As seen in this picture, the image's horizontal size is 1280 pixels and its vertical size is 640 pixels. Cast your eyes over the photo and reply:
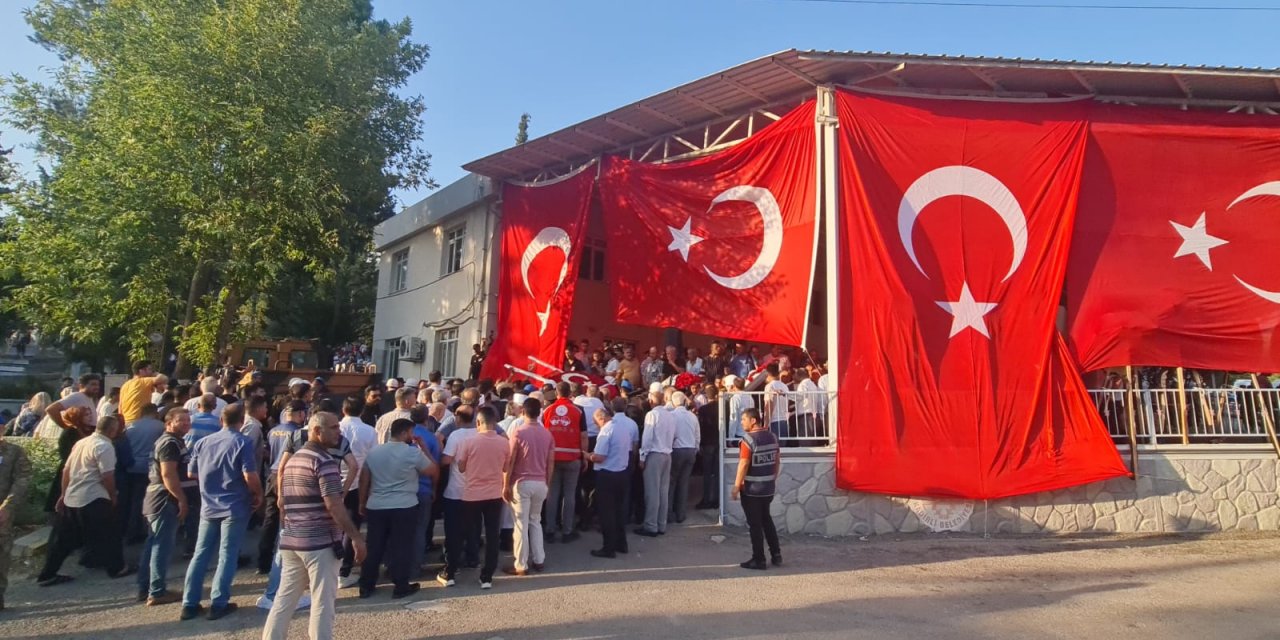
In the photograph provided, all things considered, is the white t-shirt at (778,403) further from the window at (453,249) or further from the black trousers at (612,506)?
the window at (453,249)

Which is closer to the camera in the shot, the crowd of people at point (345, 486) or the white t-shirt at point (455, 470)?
the crowd of people at point (345, 486)

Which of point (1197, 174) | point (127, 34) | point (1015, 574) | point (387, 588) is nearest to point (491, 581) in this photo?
point (387, 588)

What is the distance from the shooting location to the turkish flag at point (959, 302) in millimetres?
9609

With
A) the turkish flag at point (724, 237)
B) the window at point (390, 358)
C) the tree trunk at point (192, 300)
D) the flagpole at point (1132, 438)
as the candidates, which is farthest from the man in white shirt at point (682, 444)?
the window at point (390, 358)

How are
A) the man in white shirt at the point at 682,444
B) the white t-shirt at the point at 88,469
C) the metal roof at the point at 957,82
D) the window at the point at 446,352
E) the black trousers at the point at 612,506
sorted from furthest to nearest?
the window at the point at 446,352 → the metal roof at the point at 957,82 → the man in white shirt at the point at 682,444 → the black trousers at the point at 612,506 → the white t-shirt at the point at 88,469

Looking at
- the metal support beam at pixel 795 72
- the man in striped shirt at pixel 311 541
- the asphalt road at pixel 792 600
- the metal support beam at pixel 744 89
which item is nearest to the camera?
the man in striped shirt at pixel 311 541

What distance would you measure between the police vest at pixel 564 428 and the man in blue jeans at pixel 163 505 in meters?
3.53

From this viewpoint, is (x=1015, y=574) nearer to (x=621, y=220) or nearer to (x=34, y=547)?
(x=621, y=220)

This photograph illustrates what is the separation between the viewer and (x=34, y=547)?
24.8 ft

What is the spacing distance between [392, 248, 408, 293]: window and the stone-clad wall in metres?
A: 16.2

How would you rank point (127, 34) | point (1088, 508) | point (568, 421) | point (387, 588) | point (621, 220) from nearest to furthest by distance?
point (387, 588)
point (568, 421)
point (1088, 508)
point (621, 220)
point (127, 34)

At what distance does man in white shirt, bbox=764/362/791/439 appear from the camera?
984 centimetres

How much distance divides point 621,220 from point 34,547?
9558 millimetres

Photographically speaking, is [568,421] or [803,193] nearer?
[568,421]
